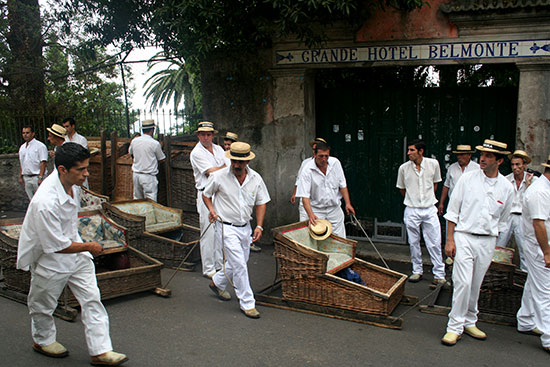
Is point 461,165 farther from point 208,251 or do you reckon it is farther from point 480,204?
point 208,251

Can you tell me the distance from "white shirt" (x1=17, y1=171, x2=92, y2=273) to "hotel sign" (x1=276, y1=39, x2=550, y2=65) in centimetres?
518

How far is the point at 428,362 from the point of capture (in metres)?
4.59

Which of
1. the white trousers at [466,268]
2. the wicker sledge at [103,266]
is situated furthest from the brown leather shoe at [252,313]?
the white trousers at [466,268]

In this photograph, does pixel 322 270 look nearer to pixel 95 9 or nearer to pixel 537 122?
pixel 537 122

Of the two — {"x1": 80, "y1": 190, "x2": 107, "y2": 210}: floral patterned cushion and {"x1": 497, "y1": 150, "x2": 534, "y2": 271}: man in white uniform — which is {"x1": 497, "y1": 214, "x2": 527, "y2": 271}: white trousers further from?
{"x1": 80, "y1": 190, "x2": 107, "y2": 210}: floral patterned cushion

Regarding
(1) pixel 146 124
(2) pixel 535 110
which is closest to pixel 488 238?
(2) pixel 535 110

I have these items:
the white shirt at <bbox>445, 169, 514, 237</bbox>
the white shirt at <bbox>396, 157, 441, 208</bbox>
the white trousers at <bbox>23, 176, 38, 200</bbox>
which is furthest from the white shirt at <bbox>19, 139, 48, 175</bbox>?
the white shirt at <bbox>445, 169, 514, 237</bbox>

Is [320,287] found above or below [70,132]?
below

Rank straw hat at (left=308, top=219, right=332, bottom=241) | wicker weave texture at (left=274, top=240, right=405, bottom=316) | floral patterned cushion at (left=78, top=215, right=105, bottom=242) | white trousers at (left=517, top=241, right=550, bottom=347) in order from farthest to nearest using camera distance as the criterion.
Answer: floral patterned cushion at (left=78, top=215, right=105, bottom=242), straw hat at (left=308, top=219, right=332, bottom=241), wicker weave texture at (left=274, top=240, right=405, bottom=316), white trousers at (left=517, top=241, right=550, bottom=347)

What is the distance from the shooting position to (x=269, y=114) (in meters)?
8.82

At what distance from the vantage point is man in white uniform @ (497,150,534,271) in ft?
22.0

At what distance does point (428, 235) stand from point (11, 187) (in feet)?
32.4

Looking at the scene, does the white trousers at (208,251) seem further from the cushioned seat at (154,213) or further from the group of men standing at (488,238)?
the group of men standing at (488,238)

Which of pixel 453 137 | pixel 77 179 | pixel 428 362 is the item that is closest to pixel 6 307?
pixel 77 179
